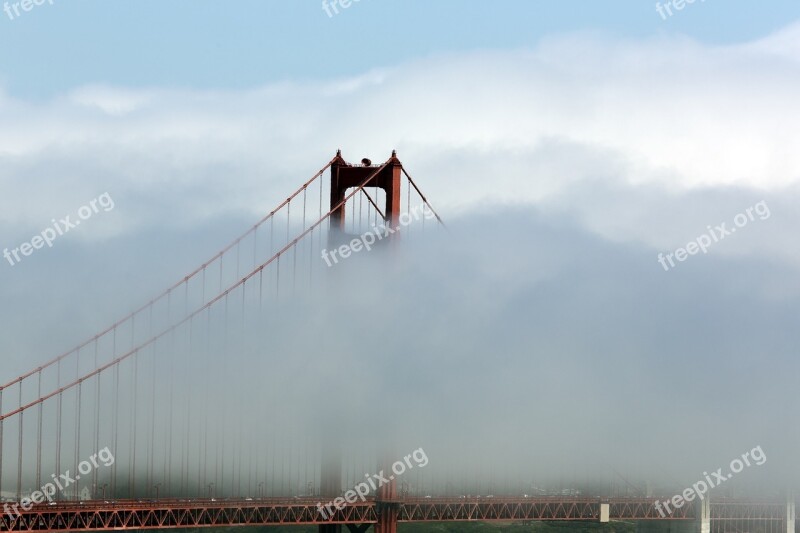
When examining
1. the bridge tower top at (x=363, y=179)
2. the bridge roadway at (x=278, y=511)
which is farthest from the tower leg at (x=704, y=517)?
the bridge tower top at (x=363, y=179)

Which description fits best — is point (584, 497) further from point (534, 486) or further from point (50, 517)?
point (50, 517)

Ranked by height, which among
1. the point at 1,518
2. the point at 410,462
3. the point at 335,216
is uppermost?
the point at 335,216

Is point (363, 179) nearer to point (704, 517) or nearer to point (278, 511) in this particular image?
point (278, 511)

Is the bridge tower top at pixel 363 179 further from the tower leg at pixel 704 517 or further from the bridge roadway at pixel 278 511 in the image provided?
the tower leg at pixel 704 517

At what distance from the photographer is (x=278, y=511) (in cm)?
9131

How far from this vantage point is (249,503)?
89.9 m

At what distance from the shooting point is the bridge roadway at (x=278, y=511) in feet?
271

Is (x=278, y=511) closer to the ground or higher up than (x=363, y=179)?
closer to the ground

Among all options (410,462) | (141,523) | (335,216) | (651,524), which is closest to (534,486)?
(651,524)

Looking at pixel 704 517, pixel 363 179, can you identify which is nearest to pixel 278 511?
pixel 363 179

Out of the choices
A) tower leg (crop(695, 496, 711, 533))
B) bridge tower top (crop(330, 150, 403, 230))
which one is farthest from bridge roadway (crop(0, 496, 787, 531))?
bridge tower top (crop(330, 150, 403, 230))

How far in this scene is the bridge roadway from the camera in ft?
271

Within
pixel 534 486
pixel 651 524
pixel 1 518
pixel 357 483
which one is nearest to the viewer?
pixel 1 518

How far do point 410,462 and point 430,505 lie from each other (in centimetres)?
457
